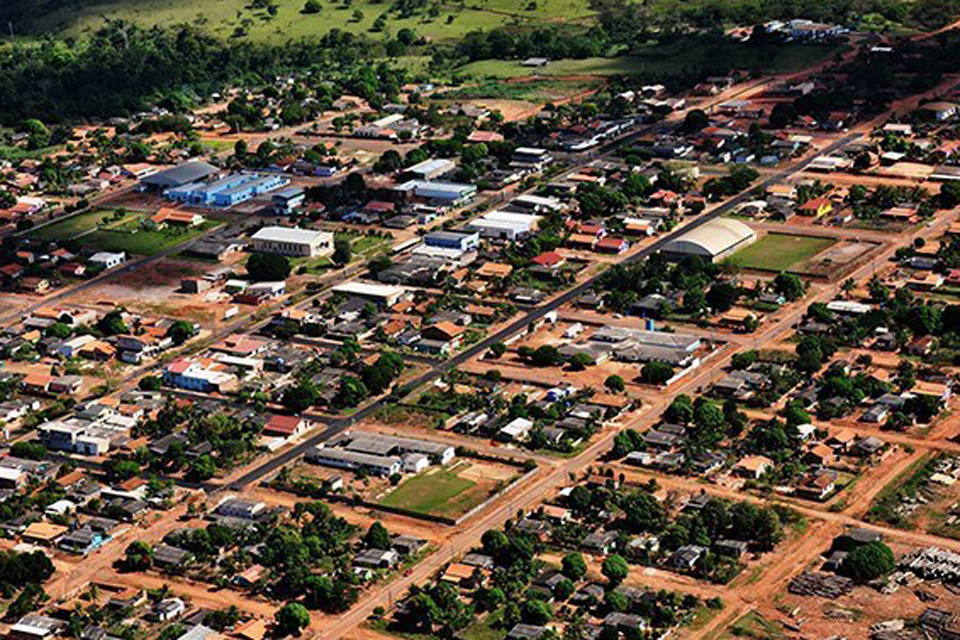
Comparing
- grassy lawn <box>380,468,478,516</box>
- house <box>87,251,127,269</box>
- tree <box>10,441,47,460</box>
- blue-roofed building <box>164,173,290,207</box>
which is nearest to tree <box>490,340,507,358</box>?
grassy lawn <box>380,468,478,516</box>

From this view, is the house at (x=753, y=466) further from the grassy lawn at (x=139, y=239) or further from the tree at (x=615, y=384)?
the grassy lawn at (x=139, y=239)

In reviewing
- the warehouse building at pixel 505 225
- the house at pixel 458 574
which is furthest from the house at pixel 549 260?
the house at pixel 458 574

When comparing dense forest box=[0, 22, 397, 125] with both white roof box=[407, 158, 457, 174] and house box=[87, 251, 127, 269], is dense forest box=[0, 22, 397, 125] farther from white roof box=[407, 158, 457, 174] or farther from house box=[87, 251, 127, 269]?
house box=[87, 251, 127, 269]

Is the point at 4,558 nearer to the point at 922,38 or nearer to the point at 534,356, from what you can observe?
the point at 534,356

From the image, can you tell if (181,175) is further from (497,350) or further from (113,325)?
(497,350)

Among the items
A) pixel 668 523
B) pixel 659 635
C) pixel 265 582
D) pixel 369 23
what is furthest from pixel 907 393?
pixel 369 23

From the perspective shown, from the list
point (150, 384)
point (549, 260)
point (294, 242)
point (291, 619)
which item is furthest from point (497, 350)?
point (291, 619)
